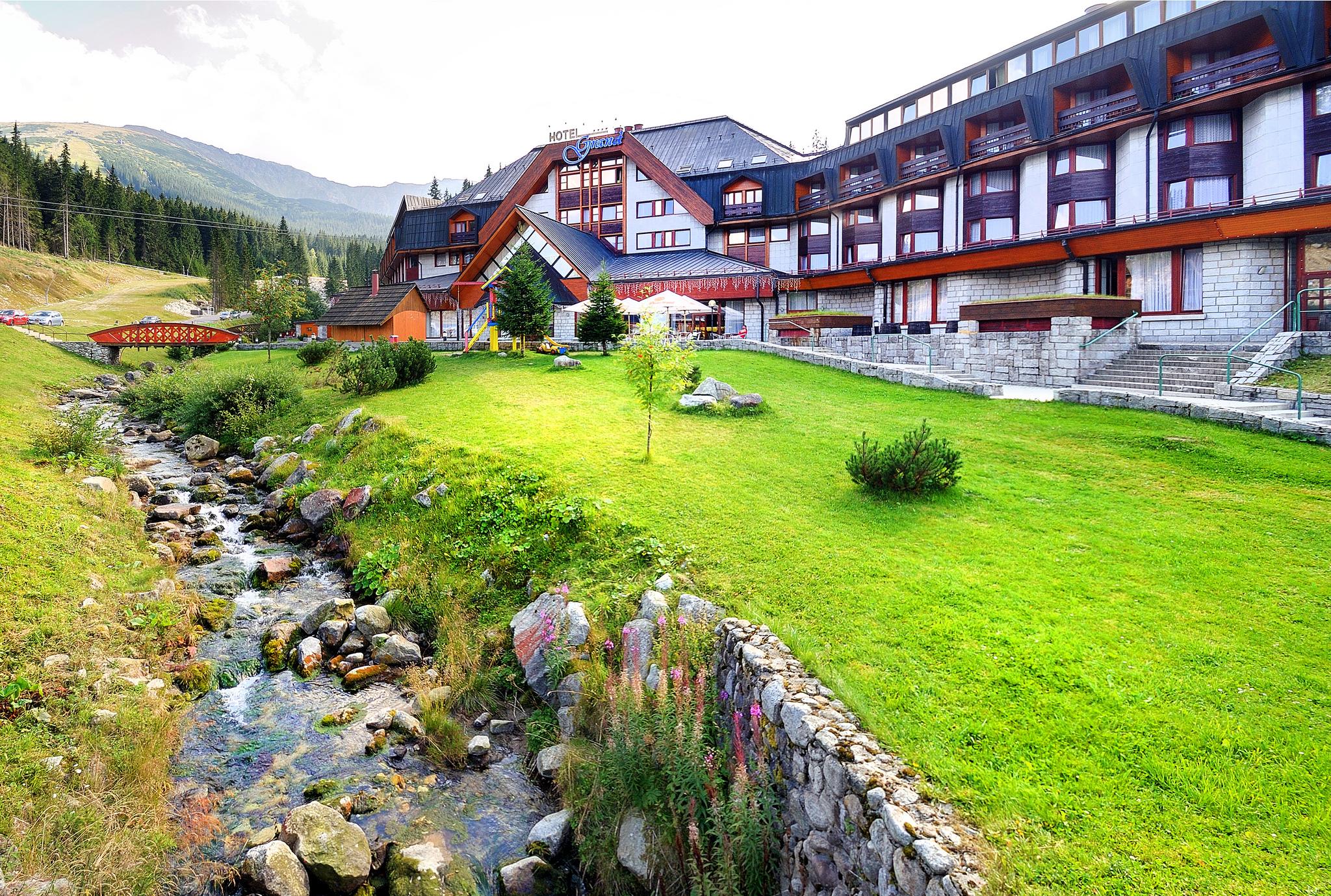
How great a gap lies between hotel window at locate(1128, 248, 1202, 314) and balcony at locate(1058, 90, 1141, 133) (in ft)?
20.5

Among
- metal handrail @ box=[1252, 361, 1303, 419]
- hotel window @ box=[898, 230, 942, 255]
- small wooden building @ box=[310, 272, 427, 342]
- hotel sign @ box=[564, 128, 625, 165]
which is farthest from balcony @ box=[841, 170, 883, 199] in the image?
small wooden building @ box=[310, 272, 427, 342]

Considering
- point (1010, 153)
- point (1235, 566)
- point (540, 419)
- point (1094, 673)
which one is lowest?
point (1094, 673)

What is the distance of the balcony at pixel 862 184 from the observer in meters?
40.4

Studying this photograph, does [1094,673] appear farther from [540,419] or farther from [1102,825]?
[540,419]

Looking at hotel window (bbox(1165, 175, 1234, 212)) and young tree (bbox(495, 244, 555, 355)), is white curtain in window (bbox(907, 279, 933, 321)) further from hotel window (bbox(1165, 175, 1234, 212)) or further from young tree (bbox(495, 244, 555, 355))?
young tree (bbox(495, 244, 555, 355))

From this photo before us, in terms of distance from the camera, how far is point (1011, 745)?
5477 millimetres

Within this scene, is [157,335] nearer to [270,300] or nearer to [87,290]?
[270,300]

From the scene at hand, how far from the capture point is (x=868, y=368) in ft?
84.4

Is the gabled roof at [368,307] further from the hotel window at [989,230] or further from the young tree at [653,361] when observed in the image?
the young tree at [653,361]

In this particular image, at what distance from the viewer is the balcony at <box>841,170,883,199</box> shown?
40438 millimetres

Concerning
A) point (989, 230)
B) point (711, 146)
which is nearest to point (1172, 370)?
point (989, 230)

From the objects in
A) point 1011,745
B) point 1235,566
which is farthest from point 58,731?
point 1235,566

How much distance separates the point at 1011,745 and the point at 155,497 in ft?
63.4

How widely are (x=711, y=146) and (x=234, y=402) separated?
41.3 metres
